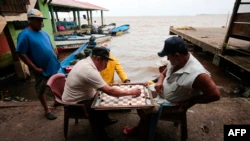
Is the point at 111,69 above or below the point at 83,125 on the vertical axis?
above

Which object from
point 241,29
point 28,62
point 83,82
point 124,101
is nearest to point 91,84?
point 83,82

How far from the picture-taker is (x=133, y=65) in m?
9.98

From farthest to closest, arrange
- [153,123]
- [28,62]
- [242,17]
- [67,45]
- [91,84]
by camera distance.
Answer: [67,45] → [242,17] → [28,62] → [153,123] → [91,84]

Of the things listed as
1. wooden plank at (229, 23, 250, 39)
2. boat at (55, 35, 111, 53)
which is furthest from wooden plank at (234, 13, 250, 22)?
boat at (55, 35, 111, 53)

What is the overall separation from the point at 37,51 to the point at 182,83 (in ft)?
8.79

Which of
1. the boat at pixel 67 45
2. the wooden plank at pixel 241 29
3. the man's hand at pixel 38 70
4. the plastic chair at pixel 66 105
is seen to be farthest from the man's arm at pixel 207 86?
the boat at pixel 67 45

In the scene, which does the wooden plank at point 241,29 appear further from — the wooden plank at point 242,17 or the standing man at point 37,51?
the standing man at point 37,51

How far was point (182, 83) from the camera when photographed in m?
2.04

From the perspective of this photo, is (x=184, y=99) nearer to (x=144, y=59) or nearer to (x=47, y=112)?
(x=47, y=112)

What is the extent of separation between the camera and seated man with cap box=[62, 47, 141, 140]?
214 cm

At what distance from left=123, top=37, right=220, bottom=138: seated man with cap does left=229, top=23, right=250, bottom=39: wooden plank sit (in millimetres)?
5121

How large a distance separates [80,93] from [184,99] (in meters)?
1.52

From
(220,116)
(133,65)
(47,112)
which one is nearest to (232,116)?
(220,116)

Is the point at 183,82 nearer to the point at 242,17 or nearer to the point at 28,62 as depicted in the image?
the point at 28,62
